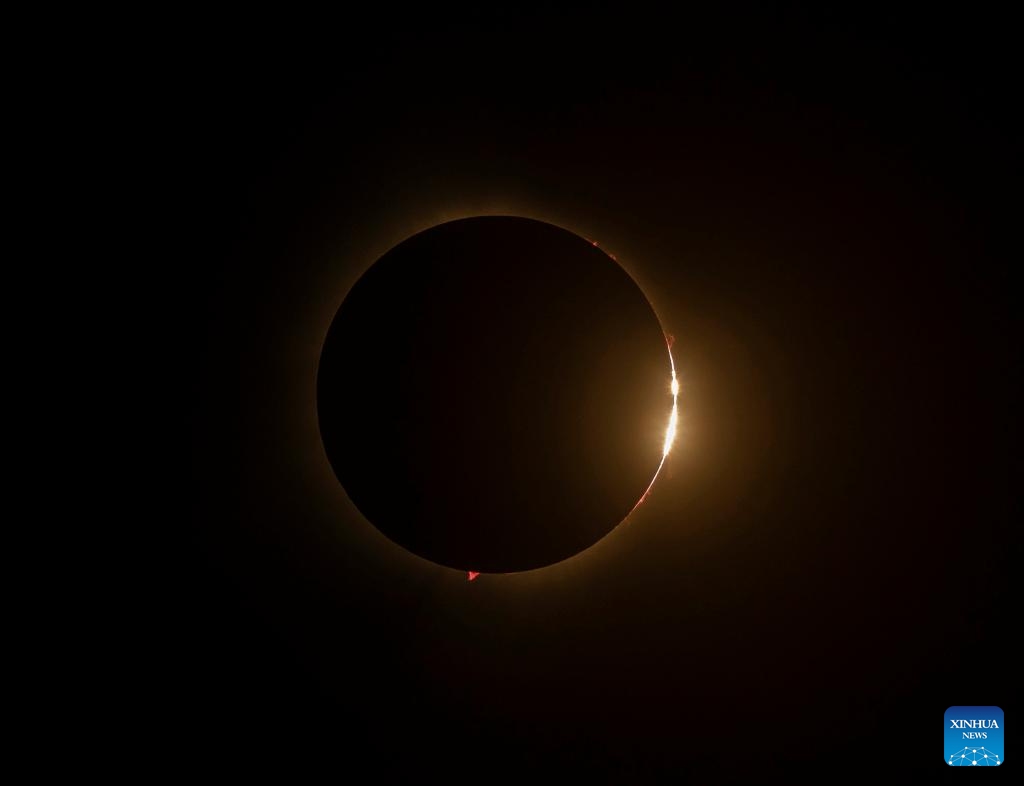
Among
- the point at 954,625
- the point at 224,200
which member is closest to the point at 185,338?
the point at 224,200

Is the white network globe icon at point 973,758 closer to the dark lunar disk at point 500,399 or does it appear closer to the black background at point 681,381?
the black background at point 681,381

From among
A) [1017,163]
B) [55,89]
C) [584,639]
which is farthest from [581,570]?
[55,89]

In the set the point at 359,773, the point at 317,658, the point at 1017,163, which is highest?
the point at 1017,163

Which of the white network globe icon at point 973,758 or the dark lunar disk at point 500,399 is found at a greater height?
the dark lunar disk at point 500,399

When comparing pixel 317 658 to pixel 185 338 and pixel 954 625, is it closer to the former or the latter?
pixel 185 338

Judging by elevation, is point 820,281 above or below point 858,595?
above

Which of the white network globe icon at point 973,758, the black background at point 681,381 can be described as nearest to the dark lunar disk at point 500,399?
the black background at point 681,381
